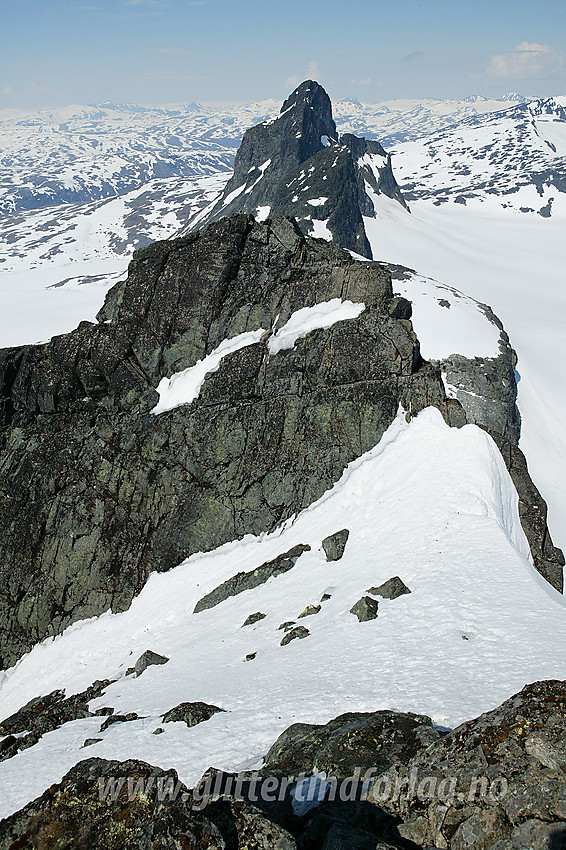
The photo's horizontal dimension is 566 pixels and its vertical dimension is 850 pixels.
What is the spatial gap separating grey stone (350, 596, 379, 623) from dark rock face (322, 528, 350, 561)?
5.17m

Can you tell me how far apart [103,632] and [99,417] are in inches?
481

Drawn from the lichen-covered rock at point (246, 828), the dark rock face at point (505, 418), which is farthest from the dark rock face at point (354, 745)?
the dark rock face at point (505, 418)

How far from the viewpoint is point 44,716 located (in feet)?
66.8

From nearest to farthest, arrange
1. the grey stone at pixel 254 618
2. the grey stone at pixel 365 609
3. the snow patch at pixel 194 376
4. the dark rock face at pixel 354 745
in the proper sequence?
the dark rock face at pixel 354 745, the grey stone at pixel 365 609, the grey stone at pixel 254 618, the snow patch at pixel 194 376

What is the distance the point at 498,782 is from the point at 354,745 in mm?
3071

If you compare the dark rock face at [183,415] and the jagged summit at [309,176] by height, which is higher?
the jagged summit at [309,176]

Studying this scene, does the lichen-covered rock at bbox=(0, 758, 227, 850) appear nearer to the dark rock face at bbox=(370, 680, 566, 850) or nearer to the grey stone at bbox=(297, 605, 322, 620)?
the dark rock face at bbox=(370, 680, 566, 850)

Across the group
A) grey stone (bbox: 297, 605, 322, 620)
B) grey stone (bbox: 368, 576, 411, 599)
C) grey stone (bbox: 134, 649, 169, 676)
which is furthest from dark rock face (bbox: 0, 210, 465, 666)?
grey stone (bbox: 368, 576, 411, 599)

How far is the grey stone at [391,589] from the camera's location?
1898 cm

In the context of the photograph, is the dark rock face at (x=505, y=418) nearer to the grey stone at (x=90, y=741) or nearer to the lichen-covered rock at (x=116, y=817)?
the grey stone at (x=90, y=741)

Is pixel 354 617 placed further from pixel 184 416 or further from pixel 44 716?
pixel 184 416

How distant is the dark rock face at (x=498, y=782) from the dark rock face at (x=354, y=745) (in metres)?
0.90

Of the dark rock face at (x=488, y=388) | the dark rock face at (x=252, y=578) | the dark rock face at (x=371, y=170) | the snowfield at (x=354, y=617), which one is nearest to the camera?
the snowfield at (x=354, y=617)

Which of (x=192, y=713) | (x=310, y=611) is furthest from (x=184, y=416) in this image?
(x=192, y=713)
